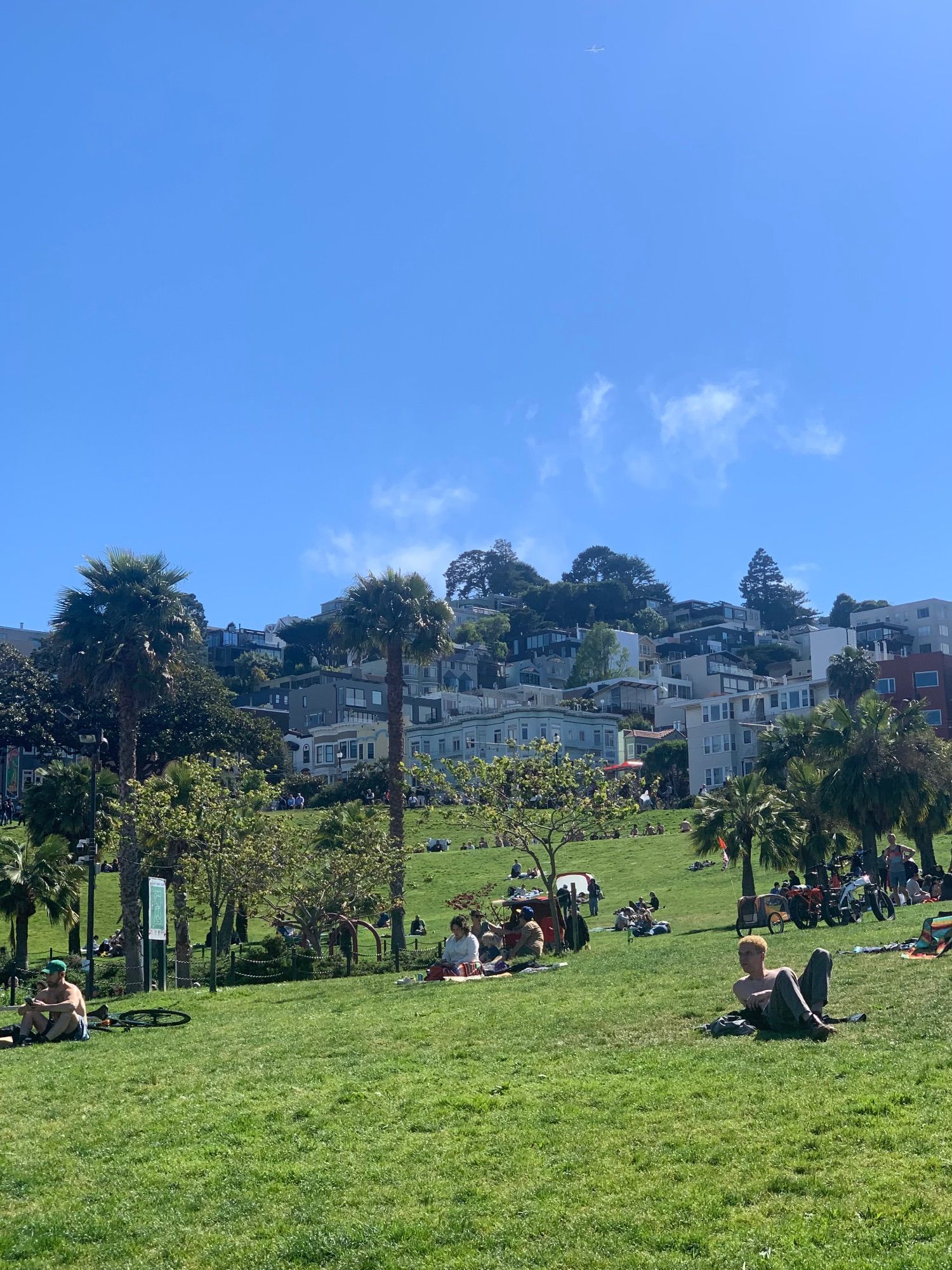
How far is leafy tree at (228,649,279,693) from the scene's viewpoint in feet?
509

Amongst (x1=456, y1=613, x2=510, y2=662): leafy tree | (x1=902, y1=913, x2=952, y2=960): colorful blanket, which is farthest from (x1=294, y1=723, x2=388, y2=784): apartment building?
(x1=902, y1=913, x2=952, y2=960): colorful blanket

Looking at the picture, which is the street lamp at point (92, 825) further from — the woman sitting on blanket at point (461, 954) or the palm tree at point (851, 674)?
the palm tree at point (851, 674)

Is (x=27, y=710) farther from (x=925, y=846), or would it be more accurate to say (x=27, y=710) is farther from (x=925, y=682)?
(x=925, y=682)

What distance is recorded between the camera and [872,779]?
38.9m

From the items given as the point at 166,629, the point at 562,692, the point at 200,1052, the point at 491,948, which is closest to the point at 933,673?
the point at 562,692

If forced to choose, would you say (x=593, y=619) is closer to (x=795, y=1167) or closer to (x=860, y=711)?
(x=860, y=711)

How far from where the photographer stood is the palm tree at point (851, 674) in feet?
300

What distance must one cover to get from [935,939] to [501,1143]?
10.1m

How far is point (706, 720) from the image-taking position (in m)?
108

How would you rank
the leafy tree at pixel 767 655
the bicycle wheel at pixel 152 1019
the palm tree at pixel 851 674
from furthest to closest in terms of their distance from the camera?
the leafy tree at pixel 767 655
the palm tree at pixel 851 674
the bicycle wheel at pixel 152 1019

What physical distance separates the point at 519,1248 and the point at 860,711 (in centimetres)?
3632

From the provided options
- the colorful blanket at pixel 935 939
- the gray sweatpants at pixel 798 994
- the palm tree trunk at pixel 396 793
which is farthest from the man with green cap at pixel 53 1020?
the palm tree trunk at pixel 396 793

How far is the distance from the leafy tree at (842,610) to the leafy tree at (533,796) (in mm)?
161920

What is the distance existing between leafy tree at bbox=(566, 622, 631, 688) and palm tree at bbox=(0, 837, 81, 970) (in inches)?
4528
